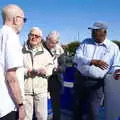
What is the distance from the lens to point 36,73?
6297mm

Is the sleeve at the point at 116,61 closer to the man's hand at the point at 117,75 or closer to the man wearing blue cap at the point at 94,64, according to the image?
the man wearing blue cap at the point at 94,64

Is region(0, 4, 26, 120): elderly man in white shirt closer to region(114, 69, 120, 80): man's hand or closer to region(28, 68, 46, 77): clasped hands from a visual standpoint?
region(28, 68, 46, 77): clasped hands

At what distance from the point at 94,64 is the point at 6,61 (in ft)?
8.74

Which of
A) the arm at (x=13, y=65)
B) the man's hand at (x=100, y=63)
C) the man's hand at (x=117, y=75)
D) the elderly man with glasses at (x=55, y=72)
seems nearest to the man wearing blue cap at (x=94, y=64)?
the man's hand at (x=100, y=63)

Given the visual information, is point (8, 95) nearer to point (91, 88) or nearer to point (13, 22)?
point (13, 22)

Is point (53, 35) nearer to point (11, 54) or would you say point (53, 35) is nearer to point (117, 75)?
point (117, 75)

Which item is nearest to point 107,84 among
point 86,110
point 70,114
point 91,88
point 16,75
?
point 91,88

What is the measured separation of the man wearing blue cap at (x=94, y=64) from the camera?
21.8 feet

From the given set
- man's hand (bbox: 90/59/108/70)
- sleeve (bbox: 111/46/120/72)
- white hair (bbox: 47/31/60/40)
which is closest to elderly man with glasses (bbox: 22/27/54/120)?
man's hand (bbox: 90/59/108/70)

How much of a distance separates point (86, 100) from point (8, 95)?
10.0ft

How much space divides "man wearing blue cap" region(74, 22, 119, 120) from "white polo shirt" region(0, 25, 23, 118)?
8.56ft

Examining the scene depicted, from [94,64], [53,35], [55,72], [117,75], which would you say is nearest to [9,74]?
[117,75]

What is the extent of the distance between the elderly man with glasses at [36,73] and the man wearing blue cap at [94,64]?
562 mm

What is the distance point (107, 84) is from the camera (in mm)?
6590
